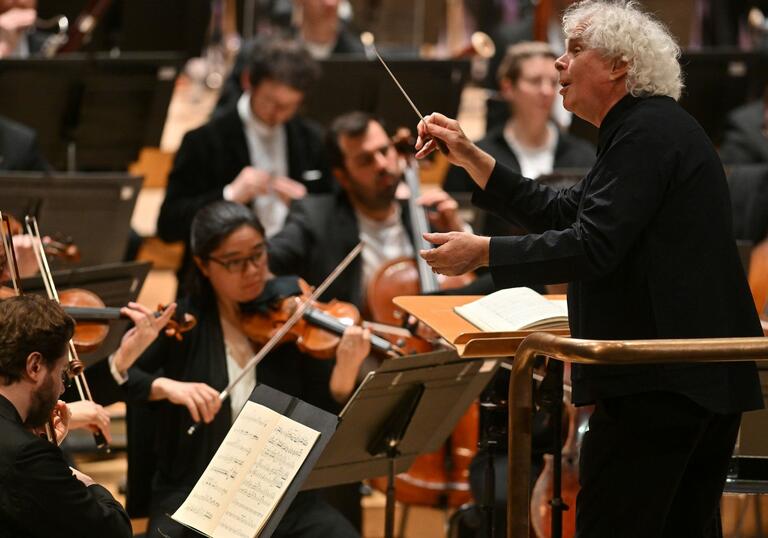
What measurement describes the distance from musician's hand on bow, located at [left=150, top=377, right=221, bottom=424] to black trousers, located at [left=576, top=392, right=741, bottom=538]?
1045 mm

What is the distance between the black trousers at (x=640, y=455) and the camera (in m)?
2.20

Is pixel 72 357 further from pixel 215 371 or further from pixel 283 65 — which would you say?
pixel 283 65

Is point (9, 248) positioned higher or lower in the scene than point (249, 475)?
higher

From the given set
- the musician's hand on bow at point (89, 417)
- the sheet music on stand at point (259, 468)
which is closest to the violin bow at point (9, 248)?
the musician's hand on bow at point (89, 417)

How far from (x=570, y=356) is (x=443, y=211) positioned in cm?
193

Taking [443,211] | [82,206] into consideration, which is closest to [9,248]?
[82,206]

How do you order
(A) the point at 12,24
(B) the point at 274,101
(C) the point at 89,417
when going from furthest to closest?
(A) the point at 12,24, (B) the point at 274,101, (C) the point at 89,417

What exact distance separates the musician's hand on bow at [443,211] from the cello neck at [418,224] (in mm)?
41

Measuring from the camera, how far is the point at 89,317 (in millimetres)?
2979

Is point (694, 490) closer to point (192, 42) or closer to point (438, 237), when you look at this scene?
point (438, 237)

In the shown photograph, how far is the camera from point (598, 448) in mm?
2248

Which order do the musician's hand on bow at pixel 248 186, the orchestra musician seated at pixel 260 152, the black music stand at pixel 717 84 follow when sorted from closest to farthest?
the musician's hand on bow at pixel 248 186, the orchestra musician seated at pixel 260 152, the black music stand at pixel 717 84

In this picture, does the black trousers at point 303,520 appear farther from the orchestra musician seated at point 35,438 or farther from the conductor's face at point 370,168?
the conductor's face at point 370,168

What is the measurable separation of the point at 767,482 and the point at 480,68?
4603mm
